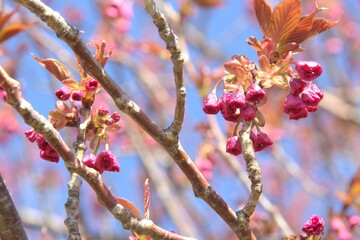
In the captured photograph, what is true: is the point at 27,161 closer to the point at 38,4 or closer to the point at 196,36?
the point at 196,36

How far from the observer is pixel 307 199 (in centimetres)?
773

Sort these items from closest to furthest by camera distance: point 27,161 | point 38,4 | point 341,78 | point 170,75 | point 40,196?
point 38,4, point 40,196, point 27,161, point 341,78, point 170,75

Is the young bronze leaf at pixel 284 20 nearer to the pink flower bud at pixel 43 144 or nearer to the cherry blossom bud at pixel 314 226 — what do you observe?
the cherry blossom bud at pixel 314 226

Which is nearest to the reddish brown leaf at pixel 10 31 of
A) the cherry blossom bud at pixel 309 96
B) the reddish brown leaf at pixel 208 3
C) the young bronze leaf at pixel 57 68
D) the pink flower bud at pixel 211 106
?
the young bronze leaf at pixel 57 68

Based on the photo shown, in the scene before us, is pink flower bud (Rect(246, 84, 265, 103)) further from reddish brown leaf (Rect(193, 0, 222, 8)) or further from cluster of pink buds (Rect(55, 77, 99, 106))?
reddish brown leaf (Rect(193, 0, 222, 8))

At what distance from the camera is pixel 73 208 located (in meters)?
1.35

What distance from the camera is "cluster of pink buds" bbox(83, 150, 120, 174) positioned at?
4.87ft

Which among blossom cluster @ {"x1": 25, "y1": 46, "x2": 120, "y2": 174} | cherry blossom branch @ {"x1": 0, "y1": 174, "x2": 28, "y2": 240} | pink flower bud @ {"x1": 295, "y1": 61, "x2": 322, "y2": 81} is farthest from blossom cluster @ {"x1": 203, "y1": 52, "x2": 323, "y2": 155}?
cherry blossom branch @ {"x1": 0, "y1": 174, "x2": 28, "y2": 240}

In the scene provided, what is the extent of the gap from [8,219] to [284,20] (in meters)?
0.80

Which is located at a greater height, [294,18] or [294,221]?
[294,221]

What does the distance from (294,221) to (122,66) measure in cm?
316

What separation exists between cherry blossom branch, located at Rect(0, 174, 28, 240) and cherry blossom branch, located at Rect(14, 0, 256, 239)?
0.19 metres

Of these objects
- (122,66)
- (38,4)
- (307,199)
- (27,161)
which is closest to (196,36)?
(122,66)

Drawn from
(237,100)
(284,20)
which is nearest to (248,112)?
(237,100)
